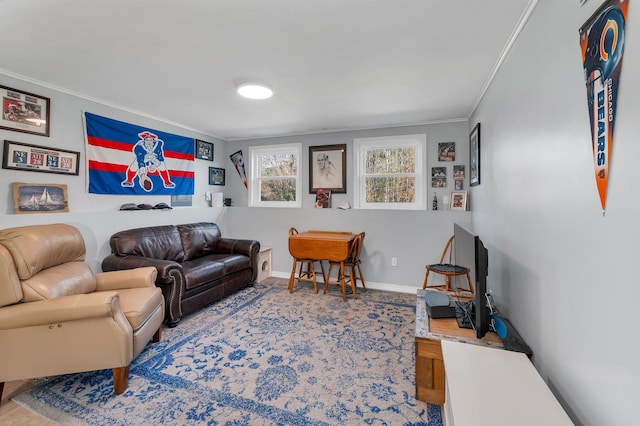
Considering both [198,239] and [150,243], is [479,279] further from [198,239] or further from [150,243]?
[198,239]

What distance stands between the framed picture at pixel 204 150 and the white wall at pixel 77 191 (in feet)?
2.07

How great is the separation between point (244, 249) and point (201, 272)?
0.94 meters

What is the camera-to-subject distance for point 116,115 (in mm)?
3219

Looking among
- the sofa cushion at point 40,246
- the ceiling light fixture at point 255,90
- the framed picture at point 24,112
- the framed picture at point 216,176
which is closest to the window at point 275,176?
the framed picture at point 216,176

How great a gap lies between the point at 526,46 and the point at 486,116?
3.35 ft

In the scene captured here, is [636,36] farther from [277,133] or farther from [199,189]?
[199,189]

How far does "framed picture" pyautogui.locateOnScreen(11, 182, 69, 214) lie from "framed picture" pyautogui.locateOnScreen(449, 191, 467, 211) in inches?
171

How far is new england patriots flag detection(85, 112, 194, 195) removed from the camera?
9.91 feet

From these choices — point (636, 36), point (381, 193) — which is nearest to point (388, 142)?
point (381, 193)

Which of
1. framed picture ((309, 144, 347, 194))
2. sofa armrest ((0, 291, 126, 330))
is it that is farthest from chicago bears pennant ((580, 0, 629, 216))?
framed picture ((309, 144, 347, 194))

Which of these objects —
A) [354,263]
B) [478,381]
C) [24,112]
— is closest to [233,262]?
[354,263]

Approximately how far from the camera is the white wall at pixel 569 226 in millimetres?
822

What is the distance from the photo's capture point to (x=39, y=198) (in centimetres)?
254

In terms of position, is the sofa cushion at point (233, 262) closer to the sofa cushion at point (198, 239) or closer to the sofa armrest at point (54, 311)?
the sofa cushion at point (198, 239)
